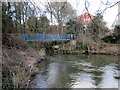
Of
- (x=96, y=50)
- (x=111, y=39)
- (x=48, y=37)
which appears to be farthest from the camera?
(x=111, y=39)

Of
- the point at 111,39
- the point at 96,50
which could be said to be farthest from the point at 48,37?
the point at 111,39

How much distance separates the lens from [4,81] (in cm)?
461

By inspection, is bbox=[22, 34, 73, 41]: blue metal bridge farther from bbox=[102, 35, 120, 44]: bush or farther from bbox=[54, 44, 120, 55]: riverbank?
bbox=[102, 35, 120, 44]: bush

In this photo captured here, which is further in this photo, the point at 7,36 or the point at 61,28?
the point at 61,28

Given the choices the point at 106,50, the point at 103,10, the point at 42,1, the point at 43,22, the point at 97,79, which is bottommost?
the point at 97,79

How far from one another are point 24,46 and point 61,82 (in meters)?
5.85

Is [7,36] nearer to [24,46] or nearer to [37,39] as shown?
[24,46]

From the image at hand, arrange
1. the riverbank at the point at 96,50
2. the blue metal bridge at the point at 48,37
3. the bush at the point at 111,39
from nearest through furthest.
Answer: the blue metal bridge at the point at 48,37
the riverbank at the point at 96,50
the bush at the point at 111,39

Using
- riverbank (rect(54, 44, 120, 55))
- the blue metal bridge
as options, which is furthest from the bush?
the blue metal bridge

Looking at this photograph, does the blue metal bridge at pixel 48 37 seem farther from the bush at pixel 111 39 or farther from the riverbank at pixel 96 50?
the bush at pixel 111 39

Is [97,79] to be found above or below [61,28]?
below

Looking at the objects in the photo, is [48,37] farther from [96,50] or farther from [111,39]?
[111,39]

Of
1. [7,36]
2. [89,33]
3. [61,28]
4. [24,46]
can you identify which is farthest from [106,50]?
[7,36]

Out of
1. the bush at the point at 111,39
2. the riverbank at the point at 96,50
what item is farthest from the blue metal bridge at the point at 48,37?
the bush at the point at 111,39
